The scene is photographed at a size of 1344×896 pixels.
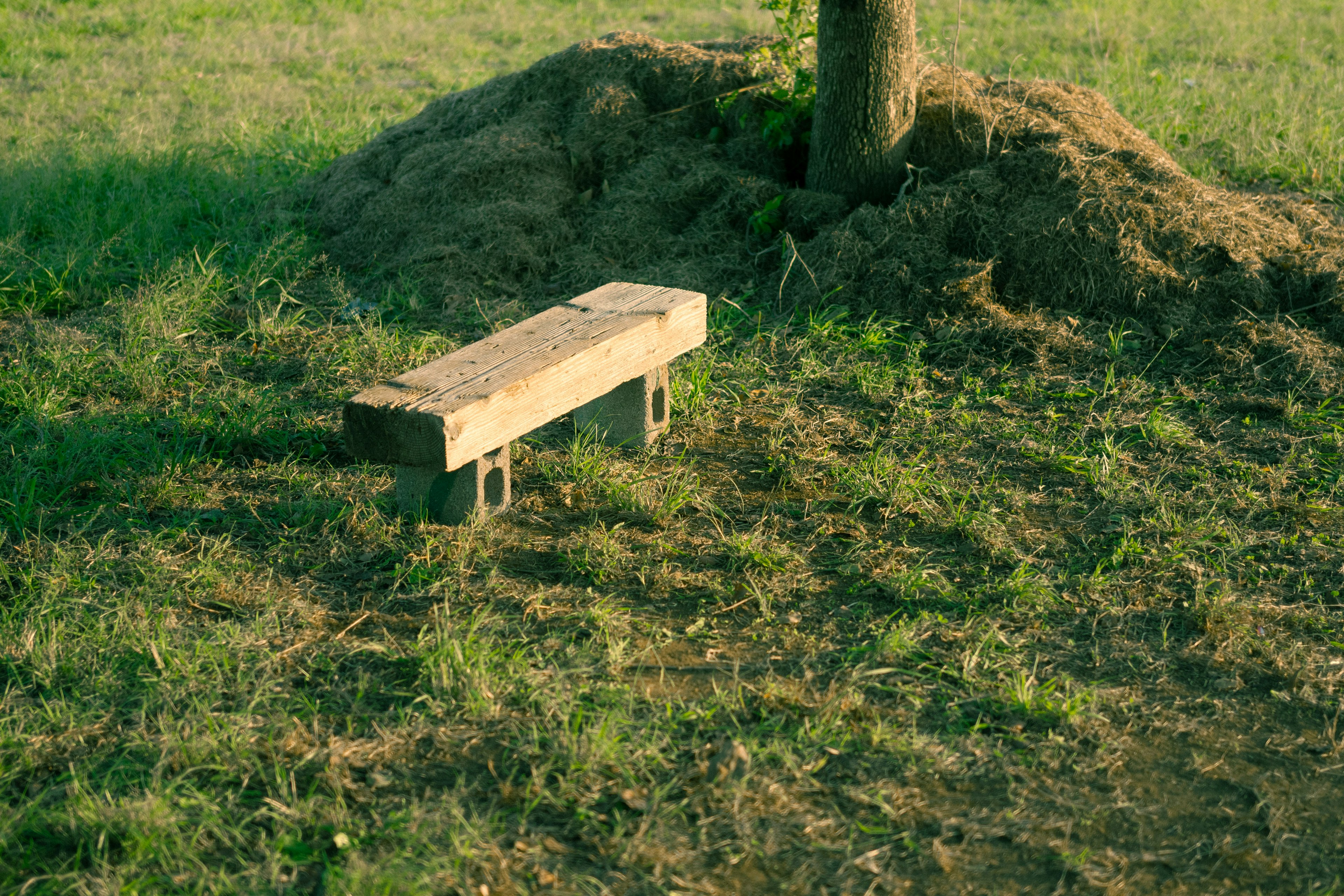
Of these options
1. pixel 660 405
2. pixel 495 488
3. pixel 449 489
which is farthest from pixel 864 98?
pixel 449 489

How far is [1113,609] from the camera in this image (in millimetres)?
3309

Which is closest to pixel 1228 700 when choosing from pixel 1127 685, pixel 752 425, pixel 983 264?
pixel 1127 685

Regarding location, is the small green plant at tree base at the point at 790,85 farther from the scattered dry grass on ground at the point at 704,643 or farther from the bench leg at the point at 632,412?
the bench leg at the point at 632,412

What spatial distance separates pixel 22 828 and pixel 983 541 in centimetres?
265

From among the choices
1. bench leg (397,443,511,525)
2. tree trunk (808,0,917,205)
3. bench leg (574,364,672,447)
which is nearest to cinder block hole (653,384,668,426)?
bench leg (574,364,672,447)

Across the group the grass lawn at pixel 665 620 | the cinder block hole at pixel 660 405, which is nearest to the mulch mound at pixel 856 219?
the grass lawn at pixel 665 620

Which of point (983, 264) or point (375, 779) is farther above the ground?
point (983, 264)

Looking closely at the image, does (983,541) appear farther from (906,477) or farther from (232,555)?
(232,555)

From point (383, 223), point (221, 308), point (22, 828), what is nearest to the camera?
point (22, 828)

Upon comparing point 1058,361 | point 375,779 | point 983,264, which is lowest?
point 375,779

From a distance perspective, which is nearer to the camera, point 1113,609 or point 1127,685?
point 1127,685

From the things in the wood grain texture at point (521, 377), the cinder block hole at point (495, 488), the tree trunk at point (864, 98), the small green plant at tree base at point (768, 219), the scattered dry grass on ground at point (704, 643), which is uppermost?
the tree trunk at point (864, 98)

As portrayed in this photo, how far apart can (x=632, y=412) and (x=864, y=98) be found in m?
2.15

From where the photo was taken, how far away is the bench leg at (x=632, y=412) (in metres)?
4.22
